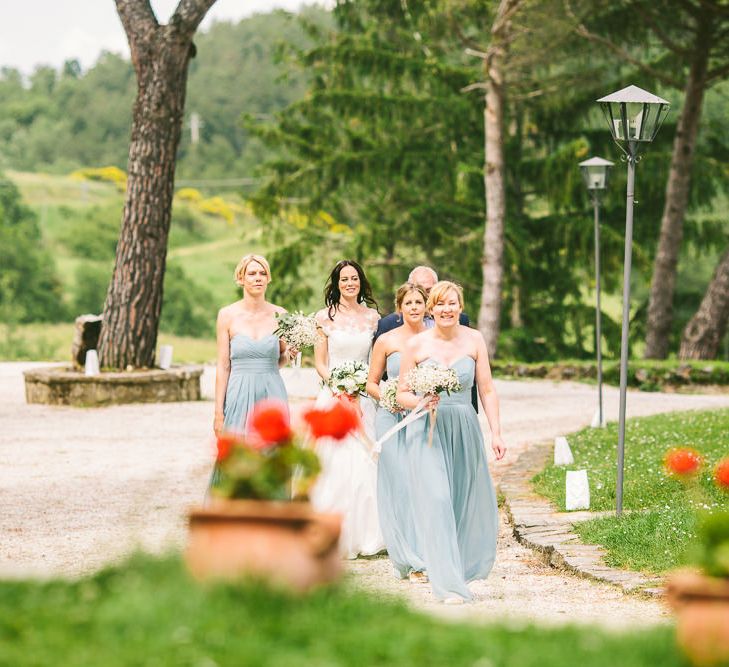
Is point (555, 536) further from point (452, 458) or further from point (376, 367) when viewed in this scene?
point (376, 367)

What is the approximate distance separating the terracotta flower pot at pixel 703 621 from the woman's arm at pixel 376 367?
4.98 metres

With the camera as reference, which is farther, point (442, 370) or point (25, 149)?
point (25, 149)

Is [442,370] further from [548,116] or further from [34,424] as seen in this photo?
[548,116]

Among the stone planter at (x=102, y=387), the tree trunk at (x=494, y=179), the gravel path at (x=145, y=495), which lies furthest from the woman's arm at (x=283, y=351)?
the tree trunk at (x=494, y=179)

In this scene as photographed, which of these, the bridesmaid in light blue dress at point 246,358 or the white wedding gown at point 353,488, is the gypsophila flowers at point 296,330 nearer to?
the bridesmaid in light blue dress at point 246,358

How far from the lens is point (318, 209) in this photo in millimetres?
35062

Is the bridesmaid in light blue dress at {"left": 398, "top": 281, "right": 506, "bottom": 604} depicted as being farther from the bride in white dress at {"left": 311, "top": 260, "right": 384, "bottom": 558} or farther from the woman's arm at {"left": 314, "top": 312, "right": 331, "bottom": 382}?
the woman's arm at {"left": 314, "top": 312, "right": 331, "bottom": 382}

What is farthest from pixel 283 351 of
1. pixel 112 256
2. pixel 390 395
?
pixel 112 256

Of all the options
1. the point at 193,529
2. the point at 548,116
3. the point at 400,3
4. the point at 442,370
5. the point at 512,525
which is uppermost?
the point at 400,3

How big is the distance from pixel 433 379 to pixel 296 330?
1725 mm

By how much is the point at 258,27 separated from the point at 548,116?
94.5 m

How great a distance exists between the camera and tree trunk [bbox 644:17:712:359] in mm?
26969

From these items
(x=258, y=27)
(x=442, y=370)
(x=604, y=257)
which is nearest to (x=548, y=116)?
(x=604, y=257)

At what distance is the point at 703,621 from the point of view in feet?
12.5
